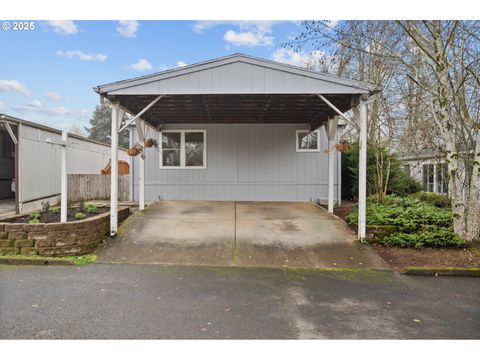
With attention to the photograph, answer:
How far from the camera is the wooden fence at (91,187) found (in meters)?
10.5

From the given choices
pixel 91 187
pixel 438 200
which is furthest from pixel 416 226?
pixel 91 187

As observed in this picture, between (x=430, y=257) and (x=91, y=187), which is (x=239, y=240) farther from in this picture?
(x=91, y=187)

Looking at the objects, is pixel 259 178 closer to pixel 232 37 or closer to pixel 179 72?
pixel 232 37

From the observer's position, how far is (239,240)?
19.6ft

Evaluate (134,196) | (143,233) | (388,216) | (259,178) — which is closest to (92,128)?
(134,196)

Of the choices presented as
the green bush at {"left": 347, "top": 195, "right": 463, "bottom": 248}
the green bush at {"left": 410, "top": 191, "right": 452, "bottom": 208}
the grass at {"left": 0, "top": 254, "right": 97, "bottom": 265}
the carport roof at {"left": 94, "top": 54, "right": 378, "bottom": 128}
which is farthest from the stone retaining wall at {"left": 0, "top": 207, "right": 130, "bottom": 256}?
the green bush at {"left": 410, "top": 191, "right": 452, "bottom": 208}

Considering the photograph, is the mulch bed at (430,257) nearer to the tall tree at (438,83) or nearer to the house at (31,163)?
the tall tree at (438,83)

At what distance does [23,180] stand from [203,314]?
777 cm

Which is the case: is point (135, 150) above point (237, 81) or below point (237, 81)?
below

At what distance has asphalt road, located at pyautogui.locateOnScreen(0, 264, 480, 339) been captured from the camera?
9.27 ft

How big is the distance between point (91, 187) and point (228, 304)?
996 centimetres

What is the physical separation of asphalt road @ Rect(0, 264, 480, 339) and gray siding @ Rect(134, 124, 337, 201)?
17.6 feet

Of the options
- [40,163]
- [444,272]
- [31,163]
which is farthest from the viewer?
[40,163]

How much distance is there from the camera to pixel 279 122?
995cm
